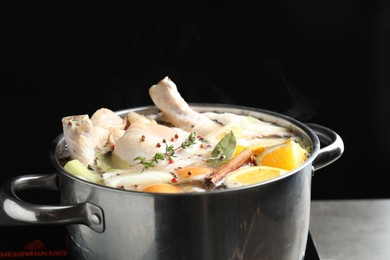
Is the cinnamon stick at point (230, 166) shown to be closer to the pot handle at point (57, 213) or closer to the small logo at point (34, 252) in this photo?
the pot handle at point (57, 213)

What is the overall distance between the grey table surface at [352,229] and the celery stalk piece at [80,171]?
0.76 m

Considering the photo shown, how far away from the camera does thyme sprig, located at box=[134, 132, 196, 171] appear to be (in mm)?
1315

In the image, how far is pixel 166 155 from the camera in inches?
53.6

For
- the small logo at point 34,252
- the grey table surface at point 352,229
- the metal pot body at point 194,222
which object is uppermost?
the metal pot body at point 194,222

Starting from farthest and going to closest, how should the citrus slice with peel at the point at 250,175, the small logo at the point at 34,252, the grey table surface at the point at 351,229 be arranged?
the grey table surface at the point at 351,229, the small logo at the point at 34,252, the citrus slice with peel at the point at 250,175

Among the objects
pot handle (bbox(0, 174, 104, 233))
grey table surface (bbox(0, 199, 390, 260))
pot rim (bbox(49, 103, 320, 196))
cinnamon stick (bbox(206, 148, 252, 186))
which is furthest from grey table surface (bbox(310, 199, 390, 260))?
pot handle (bbox(0, 174, 104, 233))

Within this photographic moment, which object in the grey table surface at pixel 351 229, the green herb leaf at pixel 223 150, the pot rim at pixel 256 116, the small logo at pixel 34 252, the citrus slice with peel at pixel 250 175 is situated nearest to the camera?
the pot rim at pixel 256 116

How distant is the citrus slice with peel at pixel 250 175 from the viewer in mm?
1221

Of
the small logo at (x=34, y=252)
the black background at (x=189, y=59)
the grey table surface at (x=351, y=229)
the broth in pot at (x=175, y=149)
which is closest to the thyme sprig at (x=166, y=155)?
the broth in pot at (x=175, y=149)

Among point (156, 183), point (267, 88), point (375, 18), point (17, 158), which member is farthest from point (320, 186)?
point (156, 183)

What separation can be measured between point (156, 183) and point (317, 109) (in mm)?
1102

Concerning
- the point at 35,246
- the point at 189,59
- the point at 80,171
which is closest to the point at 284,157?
the point at 80,171

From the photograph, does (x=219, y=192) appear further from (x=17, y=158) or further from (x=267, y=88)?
(x=17, y=158)

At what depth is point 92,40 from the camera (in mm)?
2092
